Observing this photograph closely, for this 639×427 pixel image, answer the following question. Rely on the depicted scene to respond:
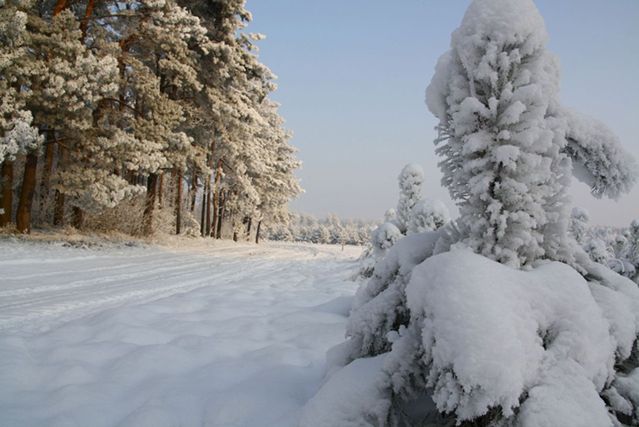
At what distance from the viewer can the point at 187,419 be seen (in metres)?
1.80

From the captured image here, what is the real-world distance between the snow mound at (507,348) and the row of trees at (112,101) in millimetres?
11586

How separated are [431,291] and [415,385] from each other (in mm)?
407

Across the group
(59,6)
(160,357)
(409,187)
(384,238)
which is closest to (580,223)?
(409,187)

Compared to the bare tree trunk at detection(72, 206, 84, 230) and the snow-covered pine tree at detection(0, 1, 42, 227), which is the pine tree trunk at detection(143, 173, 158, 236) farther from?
the snow-covered pine tree at detection(0, 1, 42, 227)

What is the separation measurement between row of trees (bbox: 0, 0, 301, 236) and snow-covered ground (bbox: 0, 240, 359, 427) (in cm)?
692

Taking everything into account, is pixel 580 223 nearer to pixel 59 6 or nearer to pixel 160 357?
pixel 160 357

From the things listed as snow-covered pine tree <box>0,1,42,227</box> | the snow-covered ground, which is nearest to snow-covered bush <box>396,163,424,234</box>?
the snow-covered ground

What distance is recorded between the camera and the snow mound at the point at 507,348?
104 cm

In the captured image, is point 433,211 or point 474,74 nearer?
point 474,74

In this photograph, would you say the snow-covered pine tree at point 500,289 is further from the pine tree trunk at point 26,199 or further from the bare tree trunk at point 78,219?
the bare tree trunk at point 78,219

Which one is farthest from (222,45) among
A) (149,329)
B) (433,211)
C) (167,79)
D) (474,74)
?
(474,74)

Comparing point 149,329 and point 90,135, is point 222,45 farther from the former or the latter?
point 149,329

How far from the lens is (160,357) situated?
255cm

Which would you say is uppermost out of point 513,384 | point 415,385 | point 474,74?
point 474,74
